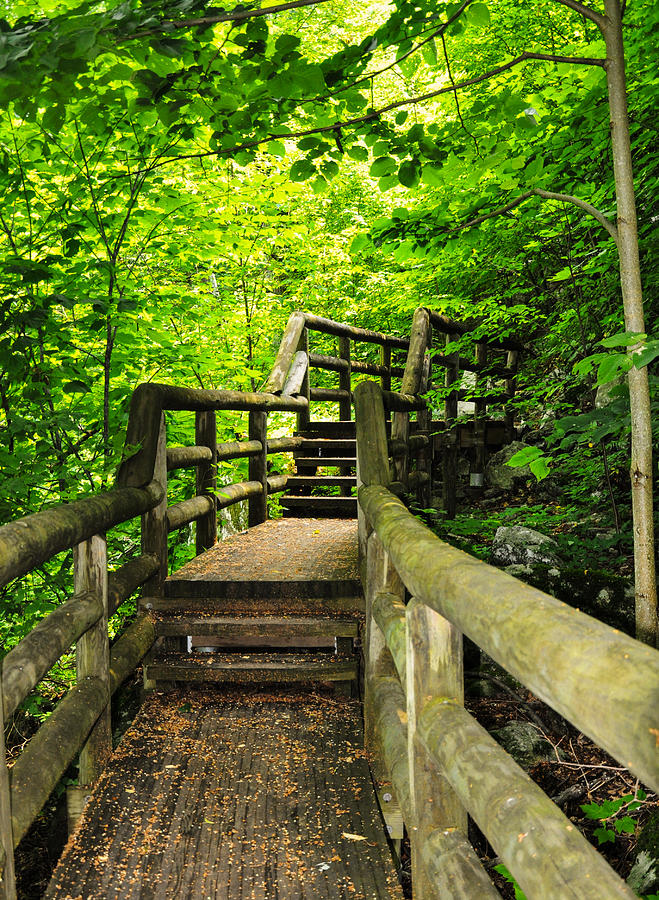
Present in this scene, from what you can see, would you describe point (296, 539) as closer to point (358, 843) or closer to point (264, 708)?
point (264, 708)

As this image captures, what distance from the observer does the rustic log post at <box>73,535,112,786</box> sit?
8.25ft

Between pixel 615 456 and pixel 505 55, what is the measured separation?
18.6 ft

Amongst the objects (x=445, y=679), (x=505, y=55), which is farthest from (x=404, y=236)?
(x=505, y=55)

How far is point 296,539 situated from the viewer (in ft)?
17.2

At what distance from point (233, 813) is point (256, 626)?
3.52ft

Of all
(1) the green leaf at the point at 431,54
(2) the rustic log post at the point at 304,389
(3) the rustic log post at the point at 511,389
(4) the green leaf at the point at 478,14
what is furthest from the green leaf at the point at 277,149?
(3) the rustic log post at the point at 511,389

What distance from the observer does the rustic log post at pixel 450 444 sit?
8.78 meters

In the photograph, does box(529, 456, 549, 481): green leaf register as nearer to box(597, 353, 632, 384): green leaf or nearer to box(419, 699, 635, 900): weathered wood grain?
box(597, 353, 632, 384): green leaf

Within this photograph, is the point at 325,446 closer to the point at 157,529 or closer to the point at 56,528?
the point at 157,529

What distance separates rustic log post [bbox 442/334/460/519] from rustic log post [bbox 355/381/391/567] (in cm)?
506

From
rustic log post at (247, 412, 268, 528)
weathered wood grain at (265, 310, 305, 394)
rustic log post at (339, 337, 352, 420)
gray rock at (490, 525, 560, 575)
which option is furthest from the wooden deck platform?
rustic log post at (339, 337, 352, 420)

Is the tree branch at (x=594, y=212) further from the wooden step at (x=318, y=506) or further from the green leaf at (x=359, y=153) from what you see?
the wooden step at (x=318, y=506)

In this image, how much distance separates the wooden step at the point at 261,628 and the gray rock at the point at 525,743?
97cm

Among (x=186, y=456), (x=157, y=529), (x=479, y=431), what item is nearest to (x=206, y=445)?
(x=186, y=456)
